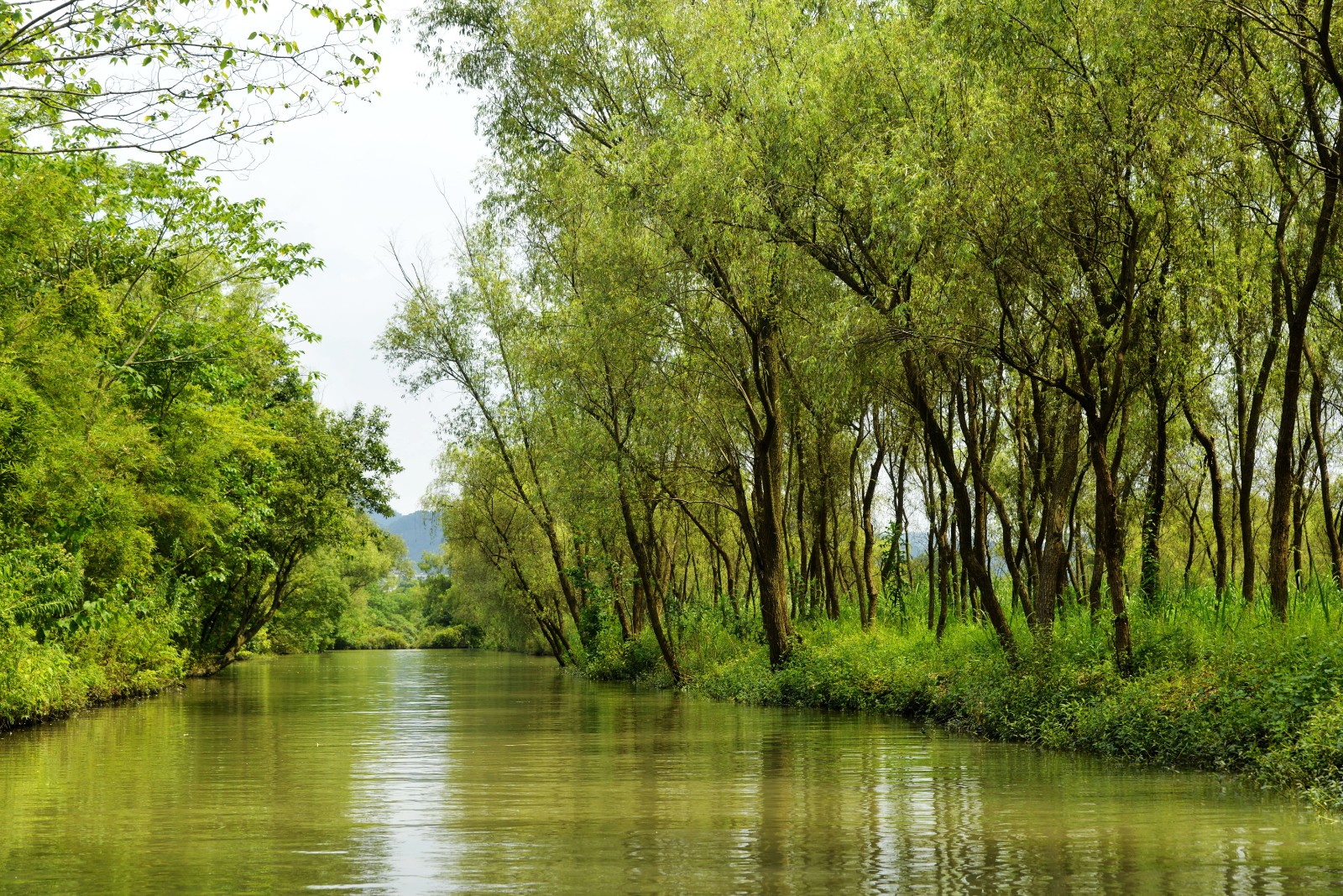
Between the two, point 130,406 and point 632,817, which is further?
point 130,406

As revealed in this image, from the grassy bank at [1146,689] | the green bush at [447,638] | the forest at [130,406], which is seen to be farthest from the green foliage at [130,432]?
the green bush at [447,638]

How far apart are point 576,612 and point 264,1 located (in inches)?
1650

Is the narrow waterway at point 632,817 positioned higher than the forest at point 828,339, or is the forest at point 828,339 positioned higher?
the forest at point 828,339

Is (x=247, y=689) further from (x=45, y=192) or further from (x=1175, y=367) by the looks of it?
Result: (x=1175, y=367)

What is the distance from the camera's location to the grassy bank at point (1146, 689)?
14289 mm

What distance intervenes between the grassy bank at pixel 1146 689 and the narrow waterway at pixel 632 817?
0.77 meters

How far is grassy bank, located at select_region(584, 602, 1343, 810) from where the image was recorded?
14.3m

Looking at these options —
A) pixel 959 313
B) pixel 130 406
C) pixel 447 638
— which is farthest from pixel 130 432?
pixel 447 638

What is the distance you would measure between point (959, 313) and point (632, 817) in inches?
403

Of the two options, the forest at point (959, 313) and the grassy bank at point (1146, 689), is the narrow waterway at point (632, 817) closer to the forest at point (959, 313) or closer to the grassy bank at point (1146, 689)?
the grassy bank at point (1146, 689)

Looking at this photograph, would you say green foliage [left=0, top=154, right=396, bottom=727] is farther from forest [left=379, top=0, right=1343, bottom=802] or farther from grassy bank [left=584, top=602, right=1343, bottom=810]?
grassy bank [left=584, top=602, right=1343, bottom=810]

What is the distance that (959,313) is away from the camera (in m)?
19.5

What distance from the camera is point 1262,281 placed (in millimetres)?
20500

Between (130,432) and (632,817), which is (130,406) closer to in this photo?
(130,432)
